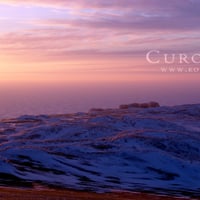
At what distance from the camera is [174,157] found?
61250 millimetres

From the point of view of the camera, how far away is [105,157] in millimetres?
61344

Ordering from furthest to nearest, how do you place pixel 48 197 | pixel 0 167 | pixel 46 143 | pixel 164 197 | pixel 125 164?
pixel 46 143 < pixel 125 164 < pixel 0 167 < pixel 164 197 < pixel 48 197

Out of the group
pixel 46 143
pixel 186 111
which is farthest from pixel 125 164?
pixel 186 111

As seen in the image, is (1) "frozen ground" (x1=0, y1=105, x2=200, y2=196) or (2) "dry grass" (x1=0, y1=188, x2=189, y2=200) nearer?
(2) "dry grass" (x1=0, y1=188, x2=189, y2=200)

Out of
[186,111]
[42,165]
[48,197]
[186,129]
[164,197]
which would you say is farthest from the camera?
[186,111]

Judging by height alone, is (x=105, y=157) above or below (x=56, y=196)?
above

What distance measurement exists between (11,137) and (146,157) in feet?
80.9

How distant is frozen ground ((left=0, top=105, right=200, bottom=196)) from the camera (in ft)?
157

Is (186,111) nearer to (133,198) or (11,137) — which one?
(11,137)

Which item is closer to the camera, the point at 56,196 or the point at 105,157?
the point at 56,196

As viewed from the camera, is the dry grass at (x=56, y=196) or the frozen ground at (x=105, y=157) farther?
the frozen ground at (x=105, y=157)

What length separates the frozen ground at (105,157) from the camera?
157 feet

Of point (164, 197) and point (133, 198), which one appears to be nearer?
point (133, 198)

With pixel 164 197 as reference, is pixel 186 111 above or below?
above
